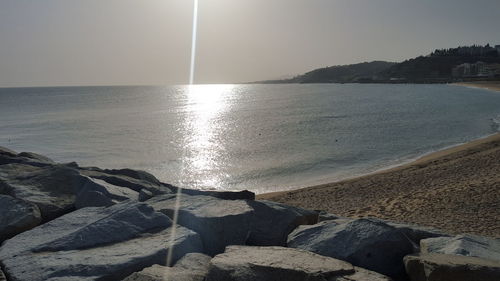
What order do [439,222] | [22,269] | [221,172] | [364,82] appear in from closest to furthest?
Result: [22,269] < [439,222] < [221,172] < [364,82]

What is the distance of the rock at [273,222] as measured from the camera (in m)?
4.63

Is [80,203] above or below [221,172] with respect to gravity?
above

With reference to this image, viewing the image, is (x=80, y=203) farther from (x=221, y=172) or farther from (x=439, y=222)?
(x=221, y=172)

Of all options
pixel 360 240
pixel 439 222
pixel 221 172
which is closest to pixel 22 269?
pixel 360 240

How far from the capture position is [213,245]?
461cm

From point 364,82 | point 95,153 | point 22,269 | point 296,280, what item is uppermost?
point 364,82

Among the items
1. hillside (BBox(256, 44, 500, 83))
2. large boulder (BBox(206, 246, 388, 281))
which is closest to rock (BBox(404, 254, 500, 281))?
large boulder (BBox(206, 246, 388, 281))

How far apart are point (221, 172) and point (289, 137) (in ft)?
43.7

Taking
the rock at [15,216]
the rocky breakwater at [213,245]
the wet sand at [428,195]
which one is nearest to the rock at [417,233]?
the rocky breakwater at [213,245]

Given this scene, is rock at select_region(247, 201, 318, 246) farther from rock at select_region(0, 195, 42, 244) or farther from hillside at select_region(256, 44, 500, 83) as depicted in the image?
hillside at select_region(256, 44, 500, 83)

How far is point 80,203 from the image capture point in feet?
18.4

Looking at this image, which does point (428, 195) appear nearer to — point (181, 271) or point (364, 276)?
point (364, 276)

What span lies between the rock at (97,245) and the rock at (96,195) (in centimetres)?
49

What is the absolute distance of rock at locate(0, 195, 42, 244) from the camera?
4740mm
